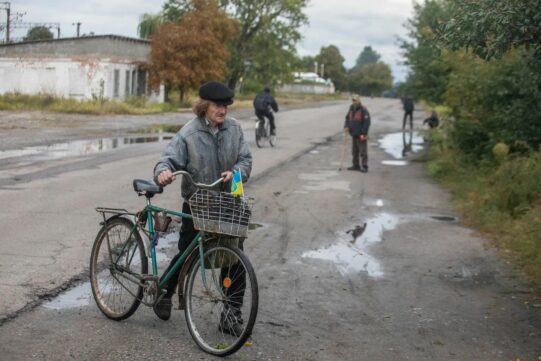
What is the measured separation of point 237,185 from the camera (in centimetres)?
529

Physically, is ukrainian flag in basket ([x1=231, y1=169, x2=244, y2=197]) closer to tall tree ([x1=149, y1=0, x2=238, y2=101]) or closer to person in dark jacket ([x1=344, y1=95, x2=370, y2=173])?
person in dark jacket ([x1=344, y1=95, x2=370, y2=173])

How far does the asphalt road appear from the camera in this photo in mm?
5512

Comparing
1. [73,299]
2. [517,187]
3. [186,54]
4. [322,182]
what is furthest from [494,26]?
[186,54]

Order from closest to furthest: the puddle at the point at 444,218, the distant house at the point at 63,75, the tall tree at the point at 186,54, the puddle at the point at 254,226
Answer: the puddle at the point at 254,226 → the puddle at the point at 444,218 → the distant house at the point at 63,75 → the tall tree at the point at 186,54

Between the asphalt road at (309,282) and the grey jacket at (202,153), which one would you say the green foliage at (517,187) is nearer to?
the asphalt road at (309,282)

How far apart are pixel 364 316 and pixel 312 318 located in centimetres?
46

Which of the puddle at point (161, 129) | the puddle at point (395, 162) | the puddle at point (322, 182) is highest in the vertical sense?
the puddle at point (161, 129)

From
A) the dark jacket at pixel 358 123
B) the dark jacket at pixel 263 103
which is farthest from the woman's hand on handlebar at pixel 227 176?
the dark jacket at pixel 263 103

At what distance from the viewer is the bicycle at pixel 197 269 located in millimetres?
5020

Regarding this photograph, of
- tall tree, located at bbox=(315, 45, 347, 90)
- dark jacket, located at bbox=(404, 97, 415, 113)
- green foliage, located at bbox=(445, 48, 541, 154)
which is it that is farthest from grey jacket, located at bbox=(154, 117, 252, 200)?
tall tree, located at bbox=(315, 45, 347, 90)

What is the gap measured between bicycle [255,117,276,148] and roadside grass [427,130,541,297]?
6.90 m

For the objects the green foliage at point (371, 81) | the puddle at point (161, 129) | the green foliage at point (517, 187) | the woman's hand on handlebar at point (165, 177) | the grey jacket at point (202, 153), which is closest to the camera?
the woman's hand on handlebar at point (165, 177)

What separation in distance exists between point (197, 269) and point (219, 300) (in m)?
0.25

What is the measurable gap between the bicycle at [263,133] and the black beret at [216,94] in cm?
1717
